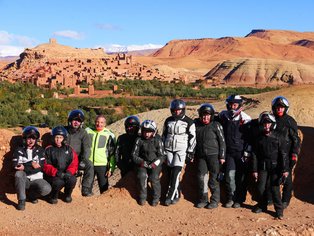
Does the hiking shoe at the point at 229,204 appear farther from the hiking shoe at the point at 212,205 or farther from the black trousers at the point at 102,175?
the black trousers at the point at 102,175

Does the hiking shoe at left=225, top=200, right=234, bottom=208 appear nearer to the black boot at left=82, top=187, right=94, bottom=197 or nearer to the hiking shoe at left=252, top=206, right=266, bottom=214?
the hiking shoe at left=252, top=206, right=266, bottom=214

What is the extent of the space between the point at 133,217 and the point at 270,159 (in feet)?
8.20

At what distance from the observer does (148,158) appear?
7719 millimetres

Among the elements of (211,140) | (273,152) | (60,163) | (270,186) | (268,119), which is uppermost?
(268,119)

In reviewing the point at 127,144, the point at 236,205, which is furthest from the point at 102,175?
the point at 236,205

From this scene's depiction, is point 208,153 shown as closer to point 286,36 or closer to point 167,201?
point 167,201

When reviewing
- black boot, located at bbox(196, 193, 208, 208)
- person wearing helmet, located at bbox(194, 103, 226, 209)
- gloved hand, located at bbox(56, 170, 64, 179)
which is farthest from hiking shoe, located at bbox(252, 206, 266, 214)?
gloved hand, located at bbox(56, 170, 64, 179)

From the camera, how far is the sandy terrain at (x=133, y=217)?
685 cm

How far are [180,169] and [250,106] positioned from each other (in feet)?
51.3

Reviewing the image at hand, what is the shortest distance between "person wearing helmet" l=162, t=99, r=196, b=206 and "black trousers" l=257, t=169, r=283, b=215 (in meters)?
1.27

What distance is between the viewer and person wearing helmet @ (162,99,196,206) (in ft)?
25.2

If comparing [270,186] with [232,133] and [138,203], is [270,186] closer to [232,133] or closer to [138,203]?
[232,133]

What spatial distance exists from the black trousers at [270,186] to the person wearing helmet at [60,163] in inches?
126

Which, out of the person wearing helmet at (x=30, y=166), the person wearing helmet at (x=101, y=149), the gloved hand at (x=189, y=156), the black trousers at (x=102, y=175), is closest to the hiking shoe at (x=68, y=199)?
the person wearing helmet at (x=30, y=166)
